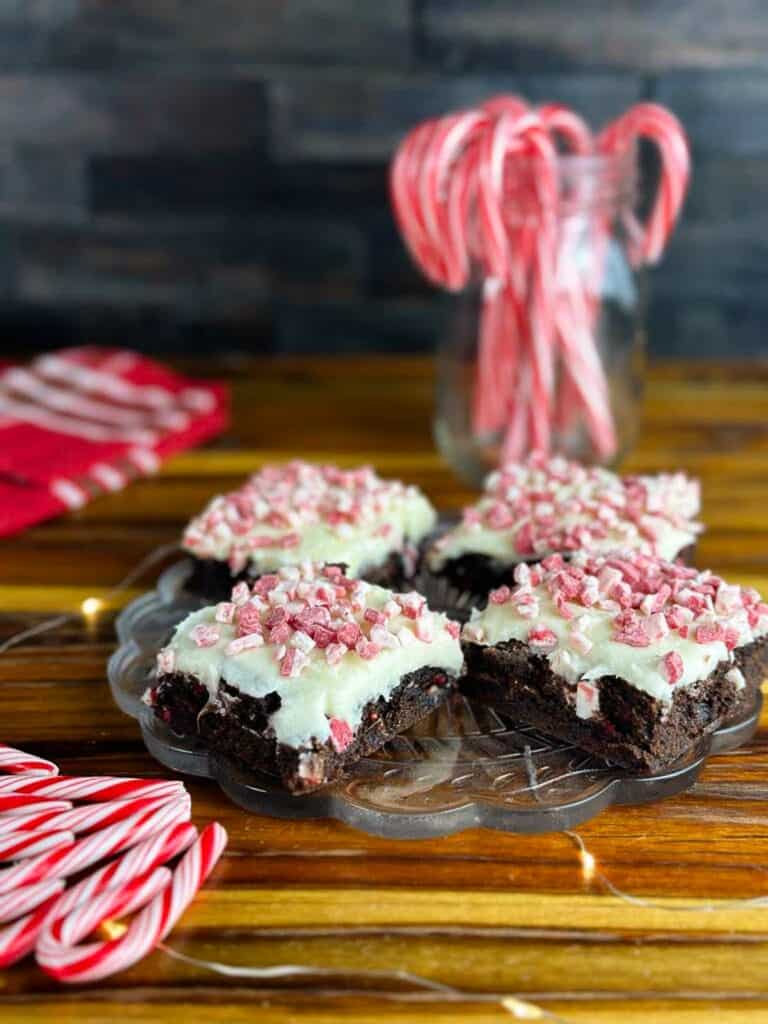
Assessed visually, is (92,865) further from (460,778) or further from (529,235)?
(529,235)

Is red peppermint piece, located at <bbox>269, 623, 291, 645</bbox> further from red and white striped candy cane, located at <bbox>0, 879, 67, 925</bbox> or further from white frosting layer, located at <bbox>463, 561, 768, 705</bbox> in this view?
red and white striped candy cane, located at <bbox>0, 879, 67, 925</bbox>

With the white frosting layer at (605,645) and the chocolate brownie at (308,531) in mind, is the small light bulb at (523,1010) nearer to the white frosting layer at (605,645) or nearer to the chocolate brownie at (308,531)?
the white frosting layer at (605,645)

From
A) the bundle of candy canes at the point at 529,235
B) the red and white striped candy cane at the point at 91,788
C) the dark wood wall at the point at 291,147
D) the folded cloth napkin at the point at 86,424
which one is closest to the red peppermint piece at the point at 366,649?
the red and white striped candy cane at the point at 91,788

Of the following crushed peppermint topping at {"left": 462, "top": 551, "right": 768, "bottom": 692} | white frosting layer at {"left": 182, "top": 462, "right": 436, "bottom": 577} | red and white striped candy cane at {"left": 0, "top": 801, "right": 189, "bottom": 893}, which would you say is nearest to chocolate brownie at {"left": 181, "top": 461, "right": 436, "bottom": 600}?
white frosting layer at {"left": 182, "top": 462, "right": 436, "bottom": 577}

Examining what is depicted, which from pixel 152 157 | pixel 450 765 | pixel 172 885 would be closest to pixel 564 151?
pixel 152 157

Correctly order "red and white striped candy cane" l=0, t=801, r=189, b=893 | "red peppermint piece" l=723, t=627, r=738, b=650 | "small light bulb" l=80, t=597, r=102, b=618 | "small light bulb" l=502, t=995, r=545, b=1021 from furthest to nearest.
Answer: "small light bulb" l=80, t=597, r=102, b=618, "red peppermint piece" l=723, t=627, r=738, b=650, "red and white striped candy cane" l=0, t=801, r=189, b=893, "small light bulb" l=502, t=995, r=545, b=1021

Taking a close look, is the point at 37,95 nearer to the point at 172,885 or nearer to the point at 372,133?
the point at 372,133
